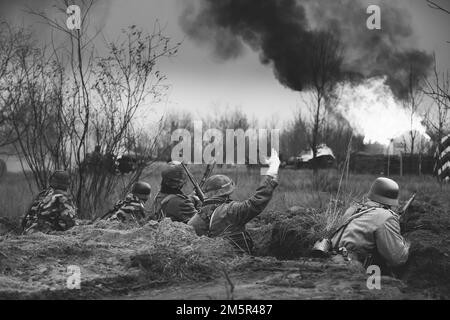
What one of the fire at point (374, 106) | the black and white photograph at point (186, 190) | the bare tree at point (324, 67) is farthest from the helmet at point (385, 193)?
the bare tree at point (324, 67)

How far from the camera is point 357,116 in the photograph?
722 inches

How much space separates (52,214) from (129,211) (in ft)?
3.90

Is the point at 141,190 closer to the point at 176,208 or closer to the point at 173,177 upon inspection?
the point at 173,177

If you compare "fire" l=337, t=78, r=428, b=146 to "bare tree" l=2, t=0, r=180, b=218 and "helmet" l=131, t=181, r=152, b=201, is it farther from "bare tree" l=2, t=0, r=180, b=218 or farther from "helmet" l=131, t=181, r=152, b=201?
"helmet" l=131, t=181, r=152, b=201

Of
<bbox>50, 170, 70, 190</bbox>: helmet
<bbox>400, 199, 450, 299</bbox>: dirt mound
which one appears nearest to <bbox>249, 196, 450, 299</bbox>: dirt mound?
<bbox>400, 199, 450, 299</bbox>: dirt mound

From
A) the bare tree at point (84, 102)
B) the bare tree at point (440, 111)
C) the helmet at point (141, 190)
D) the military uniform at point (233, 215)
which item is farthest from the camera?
the bare tree at point (440, 111)

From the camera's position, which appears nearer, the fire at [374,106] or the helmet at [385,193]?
the helmet at [385,193]

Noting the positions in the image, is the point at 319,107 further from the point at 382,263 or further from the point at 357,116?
the point at 382,263

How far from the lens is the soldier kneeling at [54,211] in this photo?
28.9ft

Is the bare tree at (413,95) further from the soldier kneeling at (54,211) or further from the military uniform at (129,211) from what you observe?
the soldier kneeling at (54,211)

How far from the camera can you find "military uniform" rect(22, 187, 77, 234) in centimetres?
881

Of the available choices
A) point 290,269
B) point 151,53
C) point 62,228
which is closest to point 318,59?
point 151,53

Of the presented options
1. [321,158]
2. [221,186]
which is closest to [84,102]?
[221,186]

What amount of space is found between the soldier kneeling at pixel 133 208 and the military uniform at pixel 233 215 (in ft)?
5.91
